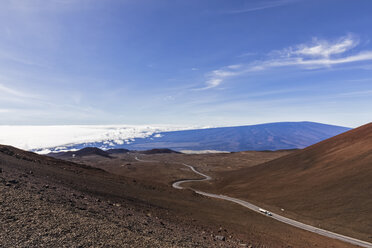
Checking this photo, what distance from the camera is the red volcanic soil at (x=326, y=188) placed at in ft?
127

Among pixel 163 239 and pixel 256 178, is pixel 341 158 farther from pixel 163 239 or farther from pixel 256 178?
pixel 163 239

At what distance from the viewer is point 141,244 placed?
1259 cm

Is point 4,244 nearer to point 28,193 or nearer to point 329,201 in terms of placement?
point 28,193

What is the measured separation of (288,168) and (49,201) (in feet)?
285

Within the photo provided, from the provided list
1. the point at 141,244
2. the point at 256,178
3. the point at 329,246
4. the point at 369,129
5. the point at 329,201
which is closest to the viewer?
the point at 141,244

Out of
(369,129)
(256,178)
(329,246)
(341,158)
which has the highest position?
(369,129)

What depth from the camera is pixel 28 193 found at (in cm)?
1745

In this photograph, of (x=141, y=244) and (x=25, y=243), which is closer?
(x=25, y=243)

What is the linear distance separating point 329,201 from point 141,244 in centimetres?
5079

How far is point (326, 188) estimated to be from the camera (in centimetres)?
5153

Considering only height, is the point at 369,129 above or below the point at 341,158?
above

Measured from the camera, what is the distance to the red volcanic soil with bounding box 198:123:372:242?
3872 cm

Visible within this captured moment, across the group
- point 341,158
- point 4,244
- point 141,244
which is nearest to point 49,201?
point 4,244

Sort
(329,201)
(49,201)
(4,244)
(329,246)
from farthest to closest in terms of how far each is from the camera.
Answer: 1. (329,201)
2. (329,246)
3. (49,201)
4. (4,244)
